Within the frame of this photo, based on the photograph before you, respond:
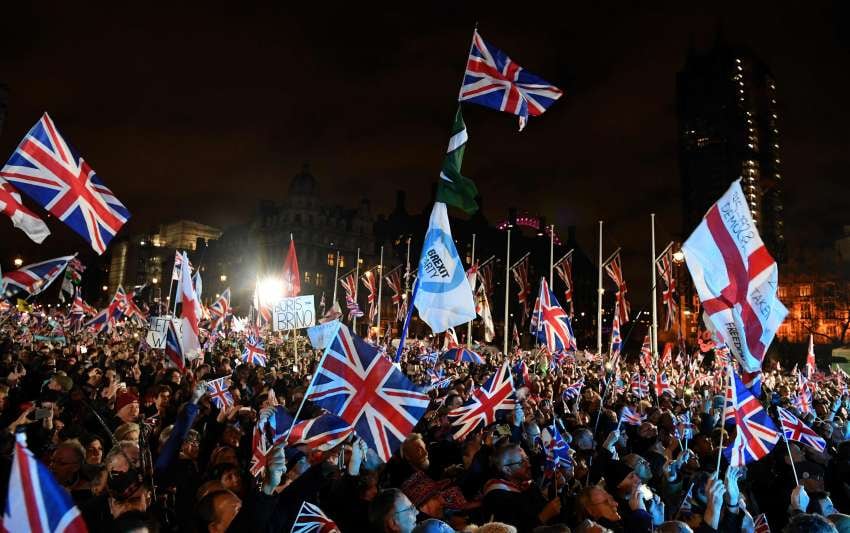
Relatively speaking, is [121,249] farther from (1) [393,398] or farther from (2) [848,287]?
(1) [393,398]

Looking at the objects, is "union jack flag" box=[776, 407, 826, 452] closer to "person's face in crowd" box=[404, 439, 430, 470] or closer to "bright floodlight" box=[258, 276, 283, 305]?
"person's face in crowd" box=[404, 439, 430, 470]

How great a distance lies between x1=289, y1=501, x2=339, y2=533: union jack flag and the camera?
4.32m

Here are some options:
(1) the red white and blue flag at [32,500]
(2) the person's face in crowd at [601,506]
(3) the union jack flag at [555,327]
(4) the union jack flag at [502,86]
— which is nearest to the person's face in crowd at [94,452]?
(1) the red white and blue flag at [32,500]

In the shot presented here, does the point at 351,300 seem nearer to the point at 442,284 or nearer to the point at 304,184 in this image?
the point at 442,284

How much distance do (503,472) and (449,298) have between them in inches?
128

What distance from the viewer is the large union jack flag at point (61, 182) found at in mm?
7375

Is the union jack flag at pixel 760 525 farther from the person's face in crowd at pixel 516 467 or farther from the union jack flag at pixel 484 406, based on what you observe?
the union jack flag at pixel 484 406

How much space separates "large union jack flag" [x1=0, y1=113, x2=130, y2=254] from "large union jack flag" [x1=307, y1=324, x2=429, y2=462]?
350cm

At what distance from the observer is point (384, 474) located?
262 inches

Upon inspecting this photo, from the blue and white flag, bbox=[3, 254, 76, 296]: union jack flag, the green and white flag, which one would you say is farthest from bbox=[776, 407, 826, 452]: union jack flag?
bbox=[3, 254, 76, 296]: union jack flag

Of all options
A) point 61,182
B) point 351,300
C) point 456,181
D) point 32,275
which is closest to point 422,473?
point 456,181

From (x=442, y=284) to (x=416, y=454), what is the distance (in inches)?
97.4

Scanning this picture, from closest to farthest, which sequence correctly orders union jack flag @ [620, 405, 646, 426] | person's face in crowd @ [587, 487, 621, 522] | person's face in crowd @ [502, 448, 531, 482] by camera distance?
person's face in crowd @ [587, 487, 621, 522] < person's face in crowd @ [502, 448, 531, 482] < union jack flag @ [620, 405, 646, 426]

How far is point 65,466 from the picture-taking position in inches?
205
